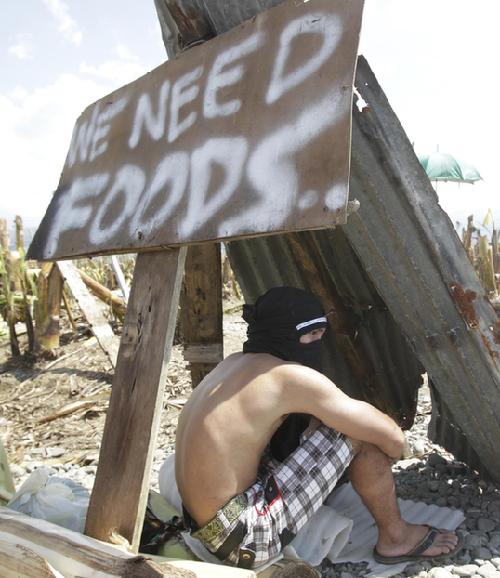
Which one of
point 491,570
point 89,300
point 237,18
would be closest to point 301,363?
point 491,570

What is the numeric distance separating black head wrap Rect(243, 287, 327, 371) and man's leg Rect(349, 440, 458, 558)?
1.81 feet

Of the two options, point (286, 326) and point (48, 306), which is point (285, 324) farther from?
point (48, 306)

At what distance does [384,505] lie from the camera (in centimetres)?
305

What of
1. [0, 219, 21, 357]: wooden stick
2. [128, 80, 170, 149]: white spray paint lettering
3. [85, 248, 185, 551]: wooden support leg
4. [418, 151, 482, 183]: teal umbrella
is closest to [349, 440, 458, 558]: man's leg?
[85, 248, 185, 551]: wooden support leg

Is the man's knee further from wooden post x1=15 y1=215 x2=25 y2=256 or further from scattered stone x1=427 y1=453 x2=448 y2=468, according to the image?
wooden post x1=15 y1=215 x2=25 y2=256

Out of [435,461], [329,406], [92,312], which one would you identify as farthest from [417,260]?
[92,312]

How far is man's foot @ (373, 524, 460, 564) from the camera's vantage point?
10.1 feet

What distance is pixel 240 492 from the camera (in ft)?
9.12

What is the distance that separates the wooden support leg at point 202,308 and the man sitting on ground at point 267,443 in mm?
1331

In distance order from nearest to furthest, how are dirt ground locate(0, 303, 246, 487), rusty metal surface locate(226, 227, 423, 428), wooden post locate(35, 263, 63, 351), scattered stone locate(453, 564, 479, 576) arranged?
scattered stone locate(453, 564, 479, 576), rusty metal surface locate(226, 227, 423, 428), dirt ground locate(0, 303, 246, 487), wooden post locate(35, 263, 63, 351)

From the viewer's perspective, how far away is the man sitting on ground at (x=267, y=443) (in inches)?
108

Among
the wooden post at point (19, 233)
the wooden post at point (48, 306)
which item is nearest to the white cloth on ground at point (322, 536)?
the wooden post at point (48, 306)

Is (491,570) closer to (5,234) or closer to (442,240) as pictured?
(442,240)

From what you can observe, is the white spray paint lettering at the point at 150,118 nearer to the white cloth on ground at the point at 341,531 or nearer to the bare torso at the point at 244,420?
the bare torso at the point at 244,420
